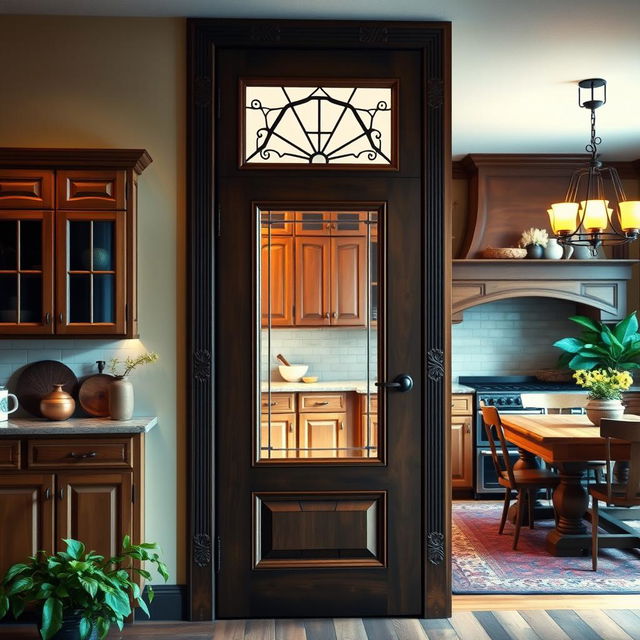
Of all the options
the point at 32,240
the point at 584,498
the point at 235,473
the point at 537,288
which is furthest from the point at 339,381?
the point at 537,288

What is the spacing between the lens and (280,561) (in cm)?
376

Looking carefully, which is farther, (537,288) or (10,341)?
(537,288)

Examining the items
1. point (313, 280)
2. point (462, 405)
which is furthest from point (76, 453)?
point (462, 405)

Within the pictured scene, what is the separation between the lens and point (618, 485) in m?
4.72

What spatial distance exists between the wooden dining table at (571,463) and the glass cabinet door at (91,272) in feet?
8.57

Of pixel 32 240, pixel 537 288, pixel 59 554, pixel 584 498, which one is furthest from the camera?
pixel 537 288

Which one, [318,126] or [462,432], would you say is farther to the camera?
[462,432]

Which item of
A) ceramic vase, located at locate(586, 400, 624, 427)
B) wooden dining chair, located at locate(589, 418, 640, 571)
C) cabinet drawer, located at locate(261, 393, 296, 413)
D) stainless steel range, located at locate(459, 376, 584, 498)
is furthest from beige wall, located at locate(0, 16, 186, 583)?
stainless steel range, located at locate(459, 376, 584, 498)

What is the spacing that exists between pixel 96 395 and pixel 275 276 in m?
1.04

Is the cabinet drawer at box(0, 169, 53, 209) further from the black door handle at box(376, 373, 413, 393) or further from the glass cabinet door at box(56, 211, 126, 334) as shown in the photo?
the black door handle at box(376, 373, 413, 393)

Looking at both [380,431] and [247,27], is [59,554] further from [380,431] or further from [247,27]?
[247,27]

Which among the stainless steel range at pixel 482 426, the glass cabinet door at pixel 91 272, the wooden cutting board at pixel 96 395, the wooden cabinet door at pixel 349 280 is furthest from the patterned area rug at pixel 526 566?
the glass cabinet door at pixel 91 272

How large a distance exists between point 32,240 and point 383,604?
7.85 ft

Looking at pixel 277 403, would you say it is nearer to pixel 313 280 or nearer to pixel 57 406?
pixel 313 280
